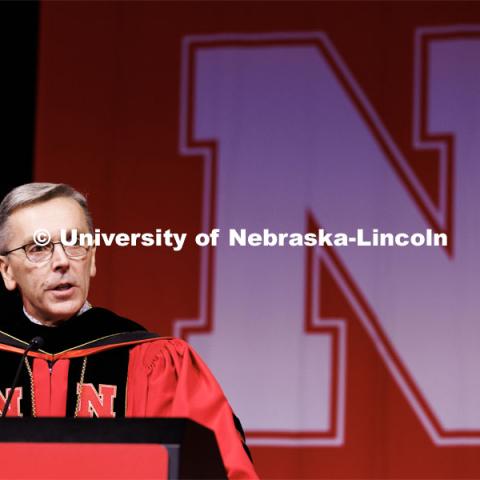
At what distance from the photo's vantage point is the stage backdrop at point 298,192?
451cm

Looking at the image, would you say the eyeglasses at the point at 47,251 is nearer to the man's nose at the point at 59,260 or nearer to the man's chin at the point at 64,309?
the man's nose at the point at 59,260

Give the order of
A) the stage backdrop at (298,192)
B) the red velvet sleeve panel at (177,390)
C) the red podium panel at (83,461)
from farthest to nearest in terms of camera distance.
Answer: the stage backdrop at (298,192) → the red velvet sleeve panel at (177,390) → the red podium panel at (83,461)

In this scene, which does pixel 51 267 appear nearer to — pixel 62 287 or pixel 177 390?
pixel 62 287

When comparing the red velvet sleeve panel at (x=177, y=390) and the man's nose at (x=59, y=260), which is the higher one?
the man's nose at (x=59, y=260)

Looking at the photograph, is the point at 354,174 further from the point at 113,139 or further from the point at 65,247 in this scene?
the point at 65,247

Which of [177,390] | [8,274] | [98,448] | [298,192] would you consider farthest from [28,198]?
[298,192]

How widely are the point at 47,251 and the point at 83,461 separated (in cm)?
110

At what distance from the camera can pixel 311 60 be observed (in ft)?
15.7

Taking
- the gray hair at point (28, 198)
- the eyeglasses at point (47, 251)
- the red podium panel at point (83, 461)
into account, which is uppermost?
the gray hair at point (28, 198)

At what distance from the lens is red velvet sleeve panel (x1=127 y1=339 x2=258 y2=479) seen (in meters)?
2.60

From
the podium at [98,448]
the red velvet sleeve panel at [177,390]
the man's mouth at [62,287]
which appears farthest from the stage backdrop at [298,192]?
the podium at [98,448]

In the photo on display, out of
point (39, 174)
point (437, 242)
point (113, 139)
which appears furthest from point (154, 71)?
point (437, 242)

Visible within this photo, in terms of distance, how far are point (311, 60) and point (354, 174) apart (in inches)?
22.7

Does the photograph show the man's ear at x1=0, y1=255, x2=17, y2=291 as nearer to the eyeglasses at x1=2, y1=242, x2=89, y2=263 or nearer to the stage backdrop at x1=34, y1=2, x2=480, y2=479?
the eyeglasses at x1=2, y1=242, x2=89, y2=263
